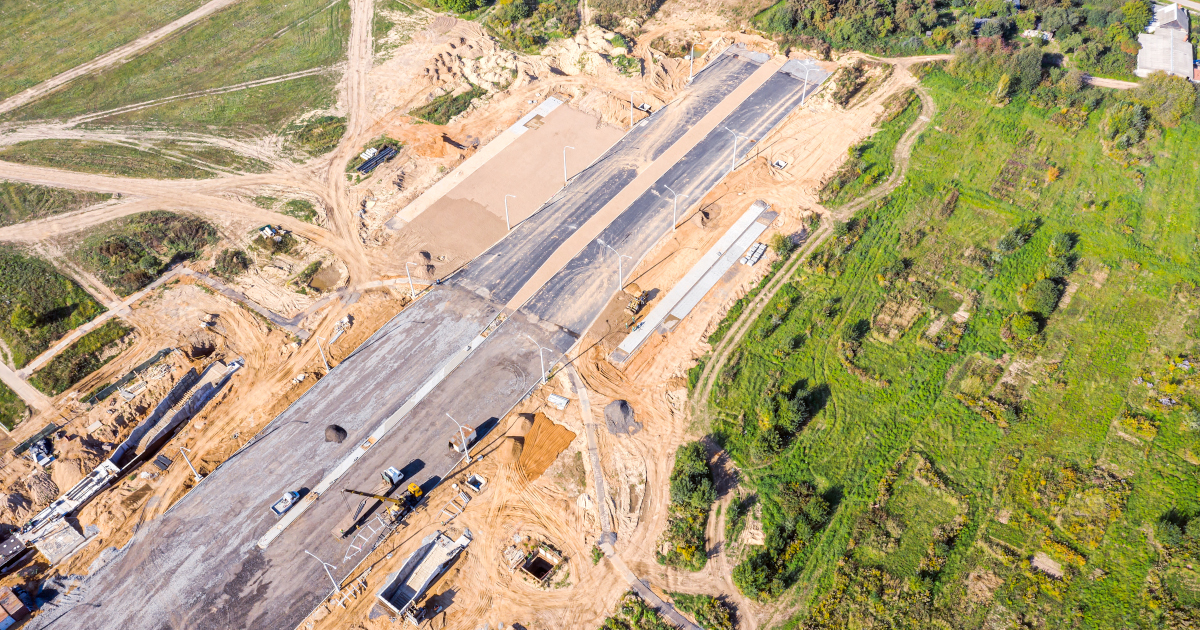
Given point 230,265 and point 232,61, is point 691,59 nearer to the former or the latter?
point 230,265

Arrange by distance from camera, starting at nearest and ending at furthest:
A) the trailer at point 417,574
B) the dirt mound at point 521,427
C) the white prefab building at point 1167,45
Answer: the trailer at point 417,574 → the dirt mound at point 521,427 → the white prefab building at point 1167,45

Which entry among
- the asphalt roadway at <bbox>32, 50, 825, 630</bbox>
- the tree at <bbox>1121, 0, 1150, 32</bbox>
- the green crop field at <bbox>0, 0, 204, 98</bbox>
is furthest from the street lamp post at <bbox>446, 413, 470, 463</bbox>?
the tree at <bbox>1121, 0, 1150, 32</bbox>

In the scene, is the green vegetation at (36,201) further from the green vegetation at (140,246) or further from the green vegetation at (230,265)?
the green vegetation at (230,265)

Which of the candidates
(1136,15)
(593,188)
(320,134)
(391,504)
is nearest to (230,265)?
(320,134)

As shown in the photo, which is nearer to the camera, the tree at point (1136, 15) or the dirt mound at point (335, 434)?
the dirt mound at point (335, 434)

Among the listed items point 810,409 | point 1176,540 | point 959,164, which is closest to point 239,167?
point 810,409

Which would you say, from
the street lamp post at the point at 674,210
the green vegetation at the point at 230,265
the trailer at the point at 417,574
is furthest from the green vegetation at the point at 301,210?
the trailer at the point at 417,574
